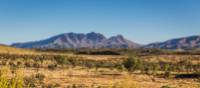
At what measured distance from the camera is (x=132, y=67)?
5150 cm

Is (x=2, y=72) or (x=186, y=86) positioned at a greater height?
(x=2, y=72)

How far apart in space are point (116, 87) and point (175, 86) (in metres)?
20.8

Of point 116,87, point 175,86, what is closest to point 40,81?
point 175,86

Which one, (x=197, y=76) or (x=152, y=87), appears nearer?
(x=152, y=87)

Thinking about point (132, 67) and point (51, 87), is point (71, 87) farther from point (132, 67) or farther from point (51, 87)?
point (132, 67)

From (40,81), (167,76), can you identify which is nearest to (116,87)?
(40,81)

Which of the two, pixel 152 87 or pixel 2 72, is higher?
pixel 2 72

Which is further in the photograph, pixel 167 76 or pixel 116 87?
pixel 167 76

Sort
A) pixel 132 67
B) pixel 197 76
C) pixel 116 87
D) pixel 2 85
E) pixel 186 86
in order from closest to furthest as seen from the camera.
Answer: pixel 2 85 → pixel 116 87 → pixel 186 86 → pixel 197 76 → pixel 132 67

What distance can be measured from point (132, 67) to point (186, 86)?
20.2 meters

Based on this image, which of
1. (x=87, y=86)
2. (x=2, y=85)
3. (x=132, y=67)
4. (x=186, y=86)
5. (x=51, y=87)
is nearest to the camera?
(x=2, y=85)

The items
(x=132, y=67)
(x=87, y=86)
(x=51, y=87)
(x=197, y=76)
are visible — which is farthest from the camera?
(x=132, y=67)

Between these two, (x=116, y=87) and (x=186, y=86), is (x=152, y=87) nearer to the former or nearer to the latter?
(x=186, y=86)

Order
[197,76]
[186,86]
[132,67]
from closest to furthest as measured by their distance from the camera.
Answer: [186,86], [197,76], [132,67]
